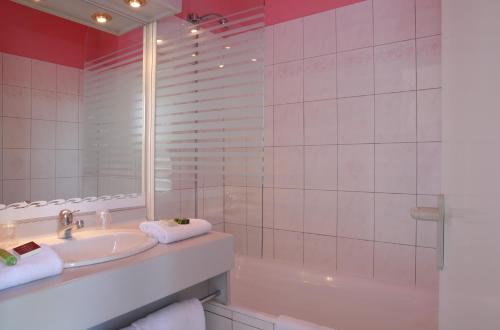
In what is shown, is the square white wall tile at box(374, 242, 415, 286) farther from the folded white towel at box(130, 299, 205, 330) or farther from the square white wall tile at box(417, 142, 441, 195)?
the folded white towel at box(130, 299, 205, 330)

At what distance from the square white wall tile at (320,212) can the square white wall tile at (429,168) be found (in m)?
0.58

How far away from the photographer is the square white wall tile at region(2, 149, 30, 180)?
4.73 feet

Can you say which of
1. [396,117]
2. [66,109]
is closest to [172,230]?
[66,109]

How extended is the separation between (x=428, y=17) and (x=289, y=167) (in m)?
1.37

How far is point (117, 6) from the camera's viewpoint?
6.24 feet

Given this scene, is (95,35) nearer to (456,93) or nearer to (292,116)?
(292,116)

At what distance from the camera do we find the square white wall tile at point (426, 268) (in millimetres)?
2043

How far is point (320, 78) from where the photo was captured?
243cm

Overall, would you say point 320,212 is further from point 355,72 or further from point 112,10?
point 112,10

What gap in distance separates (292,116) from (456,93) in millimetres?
2205

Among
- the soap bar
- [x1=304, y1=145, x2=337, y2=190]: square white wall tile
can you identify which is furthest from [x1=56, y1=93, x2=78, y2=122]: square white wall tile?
[x1=304, y1=145, x2=337, y2=190]: square white wall tile

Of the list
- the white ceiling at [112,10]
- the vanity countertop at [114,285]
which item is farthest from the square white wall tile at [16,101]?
the vanity countertop at [114,285]

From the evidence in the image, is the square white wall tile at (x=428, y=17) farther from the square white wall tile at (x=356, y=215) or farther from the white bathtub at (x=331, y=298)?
the white bathtub at (x=331, y=298)

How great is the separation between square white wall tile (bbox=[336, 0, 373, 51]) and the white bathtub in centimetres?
165
